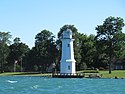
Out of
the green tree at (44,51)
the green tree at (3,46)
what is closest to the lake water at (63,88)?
the green tree at (44,51)

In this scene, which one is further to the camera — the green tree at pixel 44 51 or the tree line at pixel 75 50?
the green tree at pixel 44 51

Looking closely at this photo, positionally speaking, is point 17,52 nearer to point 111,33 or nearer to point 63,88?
point 111,33

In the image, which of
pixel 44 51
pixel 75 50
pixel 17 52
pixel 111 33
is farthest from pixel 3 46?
pixel 111 33

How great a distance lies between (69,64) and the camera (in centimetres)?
9725

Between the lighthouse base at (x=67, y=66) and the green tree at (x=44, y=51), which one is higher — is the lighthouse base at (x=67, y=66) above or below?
below

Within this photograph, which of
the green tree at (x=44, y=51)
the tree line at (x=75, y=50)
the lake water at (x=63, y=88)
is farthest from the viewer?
the green tree at (x=44, y=51)

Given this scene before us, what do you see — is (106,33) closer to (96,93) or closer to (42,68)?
(42,68)

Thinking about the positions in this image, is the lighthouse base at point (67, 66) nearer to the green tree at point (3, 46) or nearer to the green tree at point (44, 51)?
the green tree at point (44, 51)

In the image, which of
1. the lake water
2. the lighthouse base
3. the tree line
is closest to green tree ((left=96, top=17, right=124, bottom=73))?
the tree line

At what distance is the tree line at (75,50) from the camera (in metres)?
106

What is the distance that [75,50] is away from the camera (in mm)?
119188

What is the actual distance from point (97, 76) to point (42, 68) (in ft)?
150

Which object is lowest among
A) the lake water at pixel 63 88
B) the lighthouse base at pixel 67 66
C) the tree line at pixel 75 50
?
the lake water at pixel 63 88

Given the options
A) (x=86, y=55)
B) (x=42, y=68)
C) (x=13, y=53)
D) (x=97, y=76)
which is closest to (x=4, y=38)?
(x=13, y=53)
